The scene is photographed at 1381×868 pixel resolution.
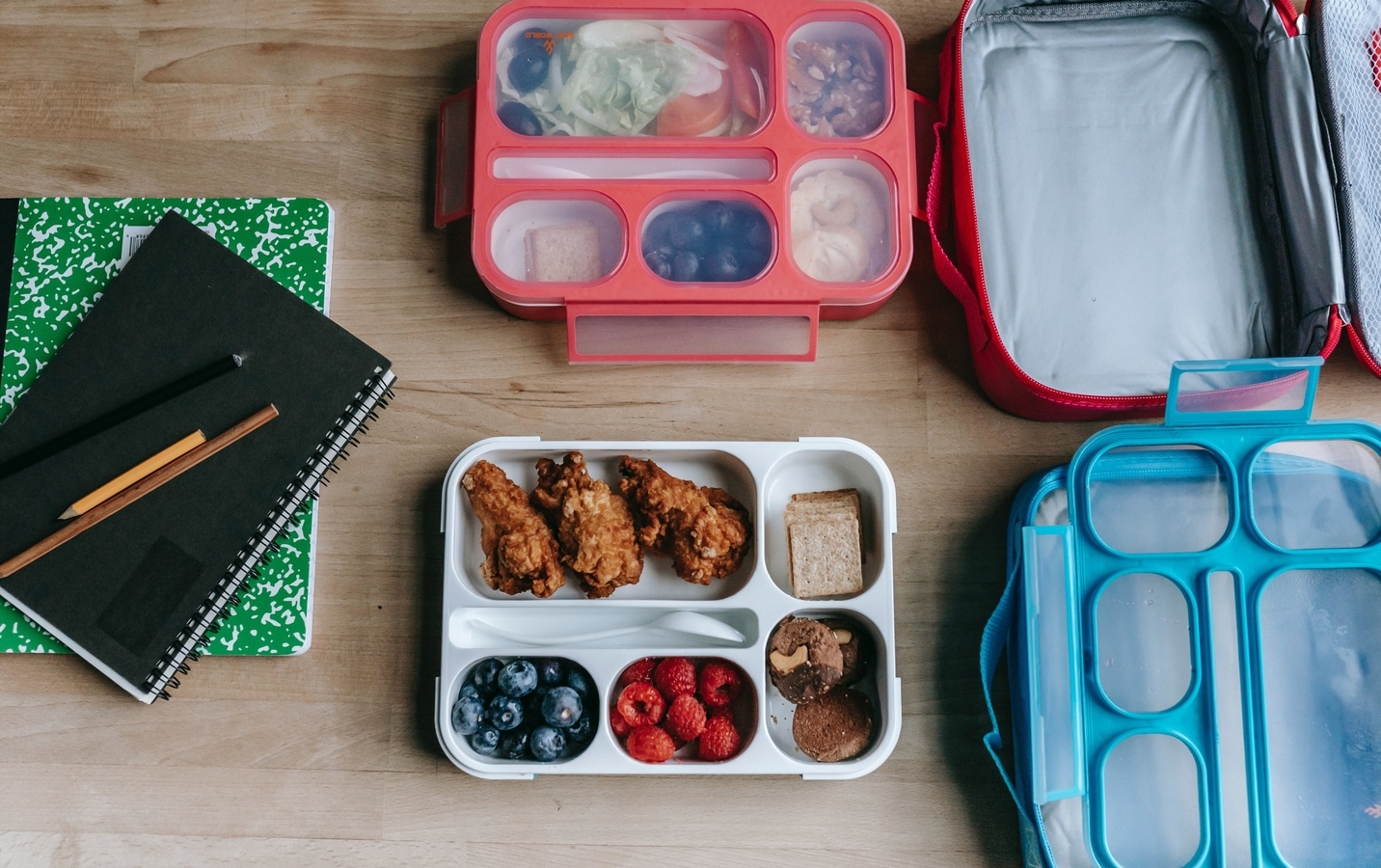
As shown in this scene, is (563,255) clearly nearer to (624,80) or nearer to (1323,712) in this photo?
(624,80)

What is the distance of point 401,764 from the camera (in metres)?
1.04

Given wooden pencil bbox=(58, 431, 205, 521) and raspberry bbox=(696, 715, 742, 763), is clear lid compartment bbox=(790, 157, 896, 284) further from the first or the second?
wooden pencil bbox=(58, 431, 205, 521)

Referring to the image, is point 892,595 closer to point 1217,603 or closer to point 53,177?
point 1217,603

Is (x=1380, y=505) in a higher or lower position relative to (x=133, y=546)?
higher

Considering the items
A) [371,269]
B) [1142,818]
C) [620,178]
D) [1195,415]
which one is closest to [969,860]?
[1142,818]

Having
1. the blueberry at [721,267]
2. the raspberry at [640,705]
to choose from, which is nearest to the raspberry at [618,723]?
the raspberry at [640,705]

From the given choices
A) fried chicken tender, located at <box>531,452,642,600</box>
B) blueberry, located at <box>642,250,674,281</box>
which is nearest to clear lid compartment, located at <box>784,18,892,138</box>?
blueberry, located at <box>642,250,674,281</box>

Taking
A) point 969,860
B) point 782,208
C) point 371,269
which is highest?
point 782,208

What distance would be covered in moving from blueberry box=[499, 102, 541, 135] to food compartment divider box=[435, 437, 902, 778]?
0.35m

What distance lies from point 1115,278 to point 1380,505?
355 millimetres

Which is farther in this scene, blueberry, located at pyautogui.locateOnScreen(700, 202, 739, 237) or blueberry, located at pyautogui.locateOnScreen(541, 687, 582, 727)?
blueberry, located at pyautogui.locateOnScreen(700, 202, 739, 237)

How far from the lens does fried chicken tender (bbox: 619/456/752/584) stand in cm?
100

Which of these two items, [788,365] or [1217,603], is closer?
[1217,603]

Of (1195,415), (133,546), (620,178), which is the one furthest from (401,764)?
(1195,415)
